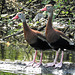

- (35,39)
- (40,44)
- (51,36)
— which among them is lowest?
(40,44)

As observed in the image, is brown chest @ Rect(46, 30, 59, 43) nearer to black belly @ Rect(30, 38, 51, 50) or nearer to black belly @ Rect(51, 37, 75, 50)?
black belly @ Rect(51, 37, 75, 50)

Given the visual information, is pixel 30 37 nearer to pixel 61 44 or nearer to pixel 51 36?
pixel 51 36

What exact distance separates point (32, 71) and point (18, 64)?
60 cm

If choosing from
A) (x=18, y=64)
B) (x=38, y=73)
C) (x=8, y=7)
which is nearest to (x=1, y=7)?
(x=8, y=7)

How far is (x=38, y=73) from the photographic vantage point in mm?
6469

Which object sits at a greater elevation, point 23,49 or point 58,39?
point 58,39

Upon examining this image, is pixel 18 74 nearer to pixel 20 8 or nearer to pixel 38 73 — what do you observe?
pixel 38 73

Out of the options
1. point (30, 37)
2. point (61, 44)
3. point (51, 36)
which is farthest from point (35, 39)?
point (61, 44)

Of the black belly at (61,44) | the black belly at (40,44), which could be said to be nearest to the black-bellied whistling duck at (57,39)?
the black belly at (61,44)

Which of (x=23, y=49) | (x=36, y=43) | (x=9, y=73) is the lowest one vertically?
(x=23, y=49)

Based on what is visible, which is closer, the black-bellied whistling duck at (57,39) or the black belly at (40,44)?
the black-bellied whistling duck at (57,39)

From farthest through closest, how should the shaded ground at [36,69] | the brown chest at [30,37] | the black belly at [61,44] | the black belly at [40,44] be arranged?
the black belly at [40,44] < the brown chest at [30,37] < the black belly at [61,44] < the shaded ground at [36,69]

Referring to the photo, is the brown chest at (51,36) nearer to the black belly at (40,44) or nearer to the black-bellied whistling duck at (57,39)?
the black-bellied whistling duck at (57,39)

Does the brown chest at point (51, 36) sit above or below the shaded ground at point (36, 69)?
above
